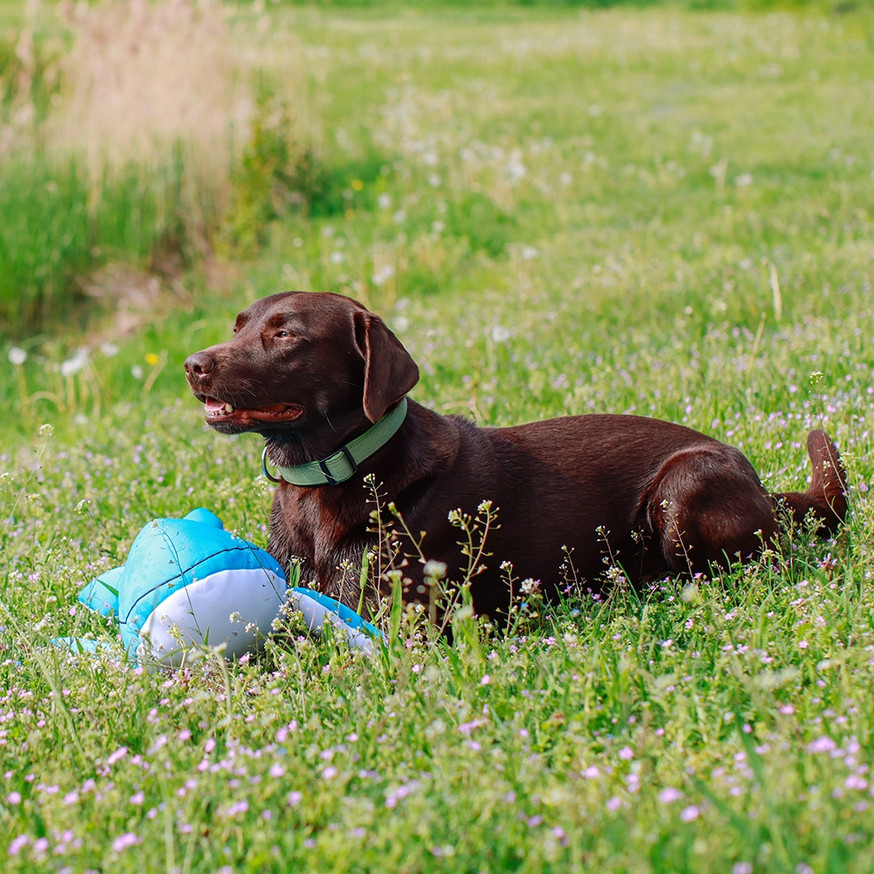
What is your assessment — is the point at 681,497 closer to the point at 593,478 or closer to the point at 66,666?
the point at 593,478

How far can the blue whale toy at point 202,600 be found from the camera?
316 centimetres

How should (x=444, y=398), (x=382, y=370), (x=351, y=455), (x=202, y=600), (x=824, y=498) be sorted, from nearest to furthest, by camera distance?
(x=202, y=600) < (x=382, y=370) < (x=351, y=455) < (x=824, y=498) < (x=444, y=398)

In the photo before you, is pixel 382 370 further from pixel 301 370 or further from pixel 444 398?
pixel 444 398

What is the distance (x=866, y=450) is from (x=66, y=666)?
3361 mm

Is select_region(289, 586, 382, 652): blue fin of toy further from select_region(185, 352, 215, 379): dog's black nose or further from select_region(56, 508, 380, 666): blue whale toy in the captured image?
select_region(185, 352, 215, 379): dog's black nose

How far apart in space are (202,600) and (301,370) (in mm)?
947

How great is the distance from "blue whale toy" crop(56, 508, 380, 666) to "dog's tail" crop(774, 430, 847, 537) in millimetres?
1773

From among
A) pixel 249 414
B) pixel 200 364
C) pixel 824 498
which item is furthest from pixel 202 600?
pixel 824 498

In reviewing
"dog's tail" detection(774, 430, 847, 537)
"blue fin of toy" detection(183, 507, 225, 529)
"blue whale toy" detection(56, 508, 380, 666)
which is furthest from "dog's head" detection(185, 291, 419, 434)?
"dog's tail" detection(774, 430, 847, 537)

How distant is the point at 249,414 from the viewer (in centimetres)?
362

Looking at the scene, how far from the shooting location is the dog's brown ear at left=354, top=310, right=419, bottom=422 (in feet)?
11.4

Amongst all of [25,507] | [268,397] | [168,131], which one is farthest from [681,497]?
[168,131]

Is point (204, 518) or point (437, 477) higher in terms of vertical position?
point (437, 477)

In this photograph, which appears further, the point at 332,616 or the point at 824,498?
the point at 824,498
